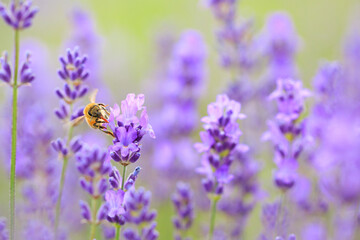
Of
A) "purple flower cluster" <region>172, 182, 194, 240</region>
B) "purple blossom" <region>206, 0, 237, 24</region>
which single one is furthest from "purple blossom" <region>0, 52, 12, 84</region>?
"purple blossom" <region>206, 0, 237, 24</region>

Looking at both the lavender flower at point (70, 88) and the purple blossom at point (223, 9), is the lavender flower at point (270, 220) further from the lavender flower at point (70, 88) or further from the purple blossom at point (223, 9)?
the purple blossom at point (223, 9)

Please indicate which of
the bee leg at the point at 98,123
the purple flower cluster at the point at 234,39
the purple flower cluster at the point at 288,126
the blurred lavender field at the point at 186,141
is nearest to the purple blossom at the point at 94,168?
the blurred lavender field at the point at 186,141

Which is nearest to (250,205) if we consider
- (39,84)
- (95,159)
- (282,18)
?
(95,159)

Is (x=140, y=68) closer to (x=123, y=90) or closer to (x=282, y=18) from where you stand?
(x=123, y=90)

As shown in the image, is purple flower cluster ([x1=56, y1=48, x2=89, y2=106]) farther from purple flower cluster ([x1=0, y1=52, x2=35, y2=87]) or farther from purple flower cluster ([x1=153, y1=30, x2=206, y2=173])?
purple flower cluster ([x1=153, y1=30, x2=206, y2=173])

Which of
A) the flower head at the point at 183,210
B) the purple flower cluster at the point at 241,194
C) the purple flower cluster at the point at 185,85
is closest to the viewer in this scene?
the flower head at the point at 183,210

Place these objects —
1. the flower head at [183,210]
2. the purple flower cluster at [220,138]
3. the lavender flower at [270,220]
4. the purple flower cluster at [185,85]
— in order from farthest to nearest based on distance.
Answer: the purple flower cluster at [185,85] < the lavender flower at [270,220] < the flower head at [183,210] < the purple flower cluster at [220,138]

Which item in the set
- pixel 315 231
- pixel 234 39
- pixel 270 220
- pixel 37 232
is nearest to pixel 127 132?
pixel 37 232

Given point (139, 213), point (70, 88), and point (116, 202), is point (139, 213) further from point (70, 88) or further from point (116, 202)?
point (70, 88)
